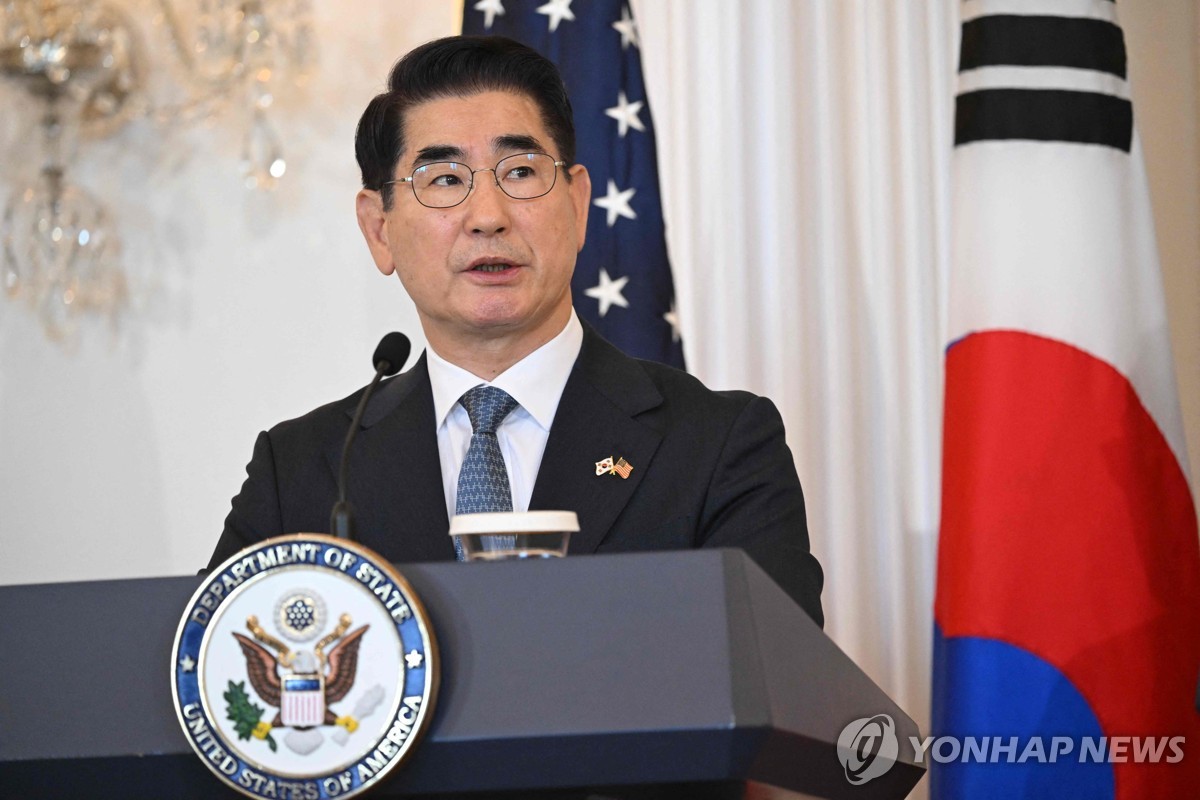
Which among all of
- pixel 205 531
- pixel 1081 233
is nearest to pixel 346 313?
pixel 205 531

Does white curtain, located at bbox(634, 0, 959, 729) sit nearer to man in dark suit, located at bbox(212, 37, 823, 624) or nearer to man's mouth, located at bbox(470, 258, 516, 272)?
man in dark suit, located at bbox(212, 37, 823, 624)

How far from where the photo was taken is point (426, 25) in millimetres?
3562

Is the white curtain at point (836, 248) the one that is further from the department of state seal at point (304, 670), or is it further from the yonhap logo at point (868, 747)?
the department of state seal at point (304, 670)

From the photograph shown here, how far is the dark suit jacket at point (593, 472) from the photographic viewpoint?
185 centimetres

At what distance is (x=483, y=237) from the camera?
2105 millimetres

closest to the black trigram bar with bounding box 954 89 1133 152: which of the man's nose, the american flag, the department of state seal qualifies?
the american flag

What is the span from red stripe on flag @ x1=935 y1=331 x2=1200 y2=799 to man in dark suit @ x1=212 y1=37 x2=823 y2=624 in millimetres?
662

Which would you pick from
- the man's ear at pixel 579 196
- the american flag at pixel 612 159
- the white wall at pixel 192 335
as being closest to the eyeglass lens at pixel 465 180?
the man's ear at pixel 579 196

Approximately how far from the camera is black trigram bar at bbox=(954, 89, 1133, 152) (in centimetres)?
258

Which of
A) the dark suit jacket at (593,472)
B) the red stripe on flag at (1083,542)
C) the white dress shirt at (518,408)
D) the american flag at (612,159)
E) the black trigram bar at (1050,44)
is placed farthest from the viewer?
the american flag at (612,159)

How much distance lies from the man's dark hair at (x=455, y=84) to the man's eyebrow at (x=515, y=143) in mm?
85

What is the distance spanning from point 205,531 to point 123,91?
3.79 feet

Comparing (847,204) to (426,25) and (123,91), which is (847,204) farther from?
(123,91)

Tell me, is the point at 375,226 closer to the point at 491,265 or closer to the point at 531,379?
the point at 491,265
